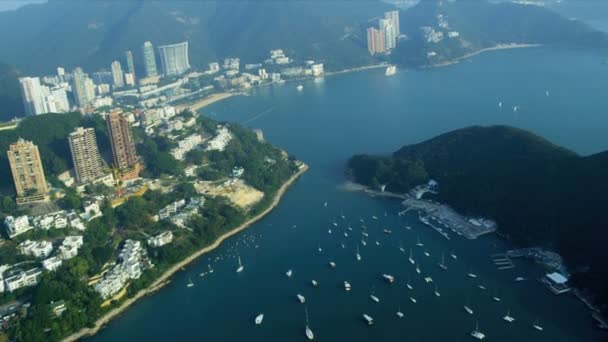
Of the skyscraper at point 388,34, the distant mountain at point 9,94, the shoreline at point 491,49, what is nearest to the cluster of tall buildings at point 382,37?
the skyscraper at point 388,34

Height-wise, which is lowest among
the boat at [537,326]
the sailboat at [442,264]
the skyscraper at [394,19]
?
the boat at [537,326]

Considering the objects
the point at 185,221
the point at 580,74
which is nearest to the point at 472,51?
the point at 580,74

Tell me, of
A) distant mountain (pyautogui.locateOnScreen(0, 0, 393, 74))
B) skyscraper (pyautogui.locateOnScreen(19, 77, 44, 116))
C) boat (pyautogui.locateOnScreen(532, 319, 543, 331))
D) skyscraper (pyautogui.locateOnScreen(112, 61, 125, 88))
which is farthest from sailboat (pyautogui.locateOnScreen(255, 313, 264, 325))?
distant mountain (pyautogui.locateOnScreen(0, 0, 393, 74))

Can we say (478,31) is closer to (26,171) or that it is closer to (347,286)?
(26,171)

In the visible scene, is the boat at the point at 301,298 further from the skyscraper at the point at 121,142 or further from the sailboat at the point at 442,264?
the skyscraper at the point at 121,142

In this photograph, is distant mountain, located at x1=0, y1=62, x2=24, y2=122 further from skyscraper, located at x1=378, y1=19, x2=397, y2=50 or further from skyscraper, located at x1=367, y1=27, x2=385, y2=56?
skyscraper, located at x1=378, y1=19, x2=397, y2=50

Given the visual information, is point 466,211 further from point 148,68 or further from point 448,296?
point 148,68
